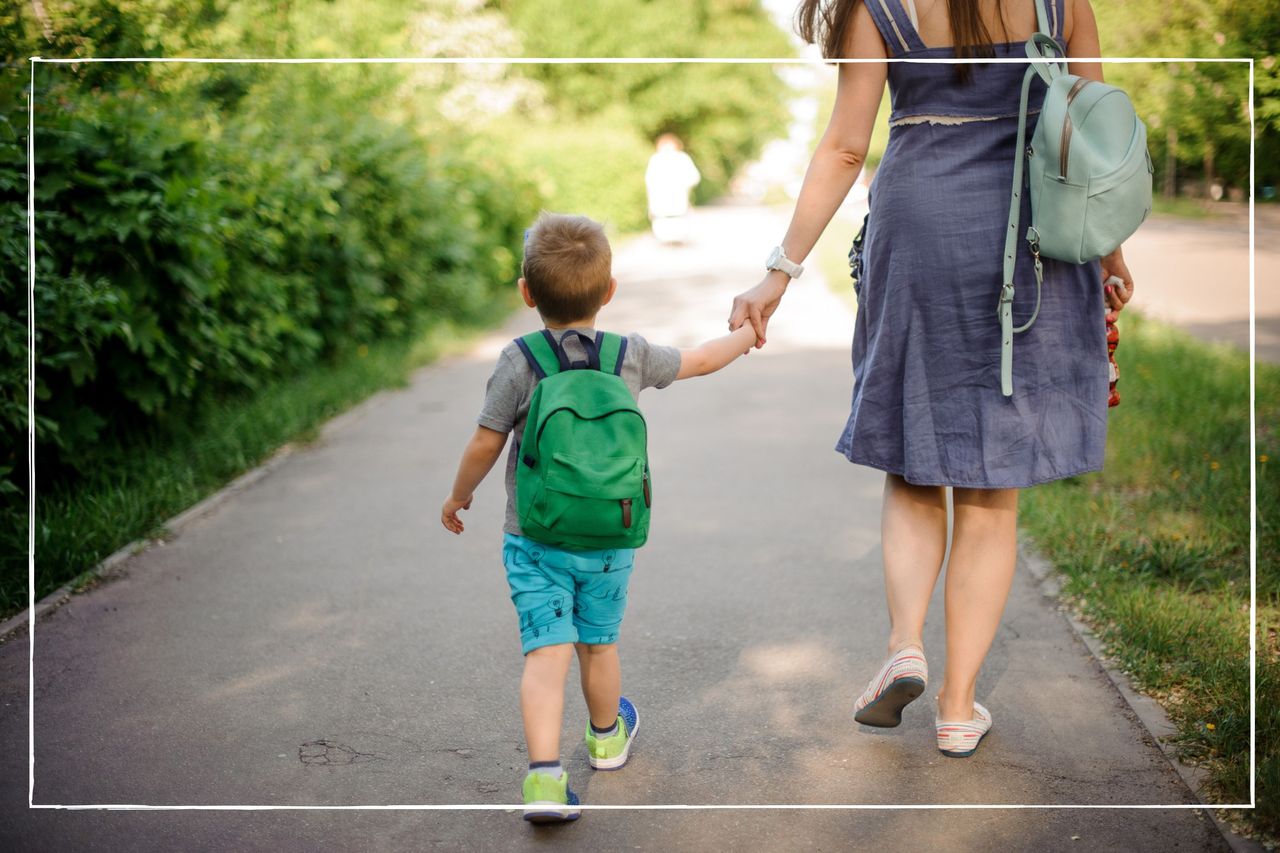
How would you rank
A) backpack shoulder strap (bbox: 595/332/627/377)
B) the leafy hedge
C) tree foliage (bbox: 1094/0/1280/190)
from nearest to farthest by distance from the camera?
backpack shoulder strap (bbox: 595/332/627/377)
tree foliage (bbox: 1094/0/1280/190)
the leafy hedge

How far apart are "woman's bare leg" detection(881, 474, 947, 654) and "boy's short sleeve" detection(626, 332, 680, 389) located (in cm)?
67

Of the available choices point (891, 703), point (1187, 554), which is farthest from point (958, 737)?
point (1187, 554)

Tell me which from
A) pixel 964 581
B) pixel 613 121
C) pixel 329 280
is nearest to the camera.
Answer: pixel 964 581

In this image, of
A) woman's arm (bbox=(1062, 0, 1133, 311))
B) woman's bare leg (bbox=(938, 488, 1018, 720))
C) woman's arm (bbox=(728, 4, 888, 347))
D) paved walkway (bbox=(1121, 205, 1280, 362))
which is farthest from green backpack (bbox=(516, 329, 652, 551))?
paved walkway (bbox=(1121, 205, 1280, 362))

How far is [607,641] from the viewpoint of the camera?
2.91 metres

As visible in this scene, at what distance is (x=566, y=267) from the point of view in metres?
2.72

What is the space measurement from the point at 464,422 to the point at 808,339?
4189mm

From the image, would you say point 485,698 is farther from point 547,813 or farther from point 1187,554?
point 1187,554

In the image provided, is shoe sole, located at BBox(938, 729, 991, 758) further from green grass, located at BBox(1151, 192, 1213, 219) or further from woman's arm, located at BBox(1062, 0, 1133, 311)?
green grass, located at BBox(1151, 192, 1213, 219)

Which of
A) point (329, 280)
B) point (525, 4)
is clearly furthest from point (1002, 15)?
point (525, 4)

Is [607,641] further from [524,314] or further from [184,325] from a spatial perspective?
[524,314]

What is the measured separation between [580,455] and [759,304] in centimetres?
66

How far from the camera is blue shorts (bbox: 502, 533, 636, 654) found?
2801 mm

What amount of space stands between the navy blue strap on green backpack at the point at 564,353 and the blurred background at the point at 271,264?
1.18 metres
